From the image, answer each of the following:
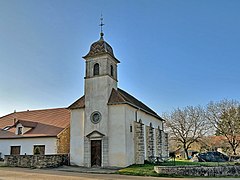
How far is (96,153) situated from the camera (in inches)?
943

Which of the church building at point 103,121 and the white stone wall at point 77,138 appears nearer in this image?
the church building at point 103,121

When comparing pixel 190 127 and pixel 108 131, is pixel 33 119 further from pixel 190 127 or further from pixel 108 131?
pixel 190 127

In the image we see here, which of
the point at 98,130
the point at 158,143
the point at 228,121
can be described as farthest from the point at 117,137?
the point at 228,121

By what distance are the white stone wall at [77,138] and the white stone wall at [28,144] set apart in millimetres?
3197

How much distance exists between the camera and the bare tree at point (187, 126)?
155 ft

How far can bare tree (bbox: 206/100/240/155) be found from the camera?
136ft

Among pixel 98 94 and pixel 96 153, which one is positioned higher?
pixel 98 94

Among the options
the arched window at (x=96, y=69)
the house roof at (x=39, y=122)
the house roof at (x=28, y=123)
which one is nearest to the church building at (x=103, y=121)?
the arched window at (x=96, y=69)

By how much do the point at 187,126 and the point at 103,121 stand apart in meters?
28.0

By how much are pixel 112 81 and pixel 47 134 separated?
9.30m

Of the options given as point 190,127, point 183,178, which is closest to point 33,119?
point 183,178

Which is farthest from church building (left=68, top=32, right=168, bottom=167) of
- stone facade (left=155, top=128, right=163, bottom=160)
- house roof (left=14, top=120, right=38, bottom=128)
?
house roof (left=14, top=120, right=38, bottom=128)

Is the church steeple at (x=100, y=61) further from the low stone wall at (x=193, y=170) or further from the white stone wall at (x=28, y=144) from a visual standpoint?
the low stone wall at (x=193, y=170)

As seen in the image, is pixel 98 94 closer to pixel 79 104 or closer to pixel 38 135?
pixel 79 104
